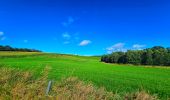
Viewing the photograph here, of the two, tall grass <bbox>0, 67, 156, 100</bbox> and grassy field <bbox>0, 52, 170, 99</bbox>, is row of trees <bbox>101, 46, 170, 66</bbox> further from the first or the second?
tall grass <bbox>0, 67, 156, 100</bbox>

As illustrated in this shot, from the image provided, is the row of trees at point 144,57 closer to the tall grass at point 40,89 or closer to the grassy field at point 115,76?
the grassy field at point 115,76

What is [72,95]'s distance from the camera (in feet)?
28.5

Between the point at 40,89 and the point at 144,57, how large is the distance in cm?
11724

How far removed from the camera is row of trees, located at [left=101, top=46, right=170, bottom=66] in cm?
11656

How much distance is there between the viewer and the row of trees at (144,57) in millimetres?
116562

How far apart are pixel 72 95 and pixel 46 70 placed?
43.6 inches

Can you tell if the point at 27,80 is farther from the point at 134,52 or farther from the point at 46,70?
the point at 134,52

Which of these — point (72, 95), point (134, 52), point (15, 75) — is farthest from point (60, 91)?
point (134, 52)

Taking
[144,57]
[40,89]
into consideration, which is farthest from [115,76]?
[144,57]

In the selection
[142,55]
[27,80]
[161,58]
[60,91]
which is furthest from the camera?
[142,55]

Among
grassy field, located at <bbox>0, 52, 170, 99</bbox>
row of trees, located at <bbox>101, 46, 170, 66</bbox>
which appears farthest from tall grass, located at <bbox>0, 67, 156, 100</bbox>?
row of trees, located at <bbox>101, 46, 170, 66</bbox>

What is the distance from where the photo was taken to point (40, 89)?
8.78 m

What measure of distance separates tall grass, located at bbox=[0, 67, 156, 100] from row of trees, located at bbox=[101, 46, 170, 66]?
10740 cm

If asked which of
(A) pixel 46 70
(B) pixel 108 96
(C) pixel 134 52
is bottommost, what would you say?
(B) pixel 108 96
